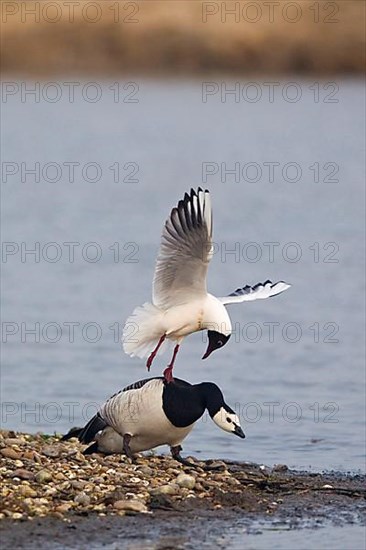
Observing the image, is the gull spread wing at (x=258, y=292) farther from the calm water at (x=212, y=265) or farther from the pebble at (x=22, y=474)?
the pebble at (x=22, y=474)

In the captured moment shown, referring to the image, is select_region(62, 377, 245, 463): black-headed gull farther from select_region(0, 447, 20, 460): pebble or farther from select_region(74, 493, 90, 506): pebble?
select_region(74, 493, 90, 506): pebble

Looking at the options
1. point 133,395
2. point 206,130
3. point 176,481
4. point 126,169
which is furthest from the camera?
point 206,130

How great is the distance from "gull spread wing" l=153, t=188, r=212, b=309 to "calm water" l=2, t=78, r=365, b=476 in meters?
2.07

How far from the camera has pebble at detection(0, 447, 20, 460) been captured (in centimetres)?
1089

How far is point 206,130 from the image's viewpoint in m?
39.8

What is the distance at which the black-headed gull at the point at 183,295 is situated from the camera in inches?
423

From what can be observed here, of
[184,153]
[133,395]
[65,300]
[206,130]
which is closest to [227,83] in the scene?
[206,130]

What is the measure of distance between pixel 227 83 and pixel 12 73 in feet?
21.7

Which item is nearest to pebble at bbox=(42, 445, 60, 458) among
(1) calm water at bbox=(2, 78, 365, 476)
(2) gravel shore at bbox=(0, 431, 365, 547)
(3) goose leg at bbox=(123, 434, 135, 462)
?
(2) gravel shore at bbox=(0, 431, 365, 547)

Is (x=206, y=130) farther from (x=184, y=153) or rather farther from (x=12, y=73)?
(x=12, y=73)

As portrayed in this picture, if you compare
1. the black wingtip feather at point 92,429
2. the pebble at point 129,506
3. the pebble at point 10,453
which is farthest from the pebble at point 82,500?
the black wingtip feather at point 92,429

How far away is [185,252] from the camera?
35.7 feet

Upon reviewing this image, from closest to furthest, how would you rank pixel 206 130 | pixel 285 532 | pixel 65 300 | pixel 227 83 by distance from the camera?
pixel 285 532, pixel 65 300, pixel 206 130, pixel 227 83

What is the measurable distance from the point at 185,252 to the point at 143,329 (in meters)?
0.86
